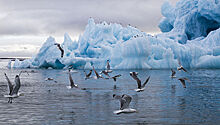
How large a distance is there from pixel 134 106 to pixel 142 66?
38.6 m

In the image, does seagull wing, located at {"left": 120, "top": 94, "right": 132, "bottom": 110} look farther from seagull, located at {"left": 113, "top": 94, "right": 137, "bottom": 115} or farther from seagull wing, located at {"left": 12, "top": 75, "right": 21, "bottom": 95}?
seagull wing, located at {"left": 12, "top": 75, "right": 21, "bottom": 95}

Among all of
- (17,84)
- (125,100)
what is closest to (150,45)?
(17,84)

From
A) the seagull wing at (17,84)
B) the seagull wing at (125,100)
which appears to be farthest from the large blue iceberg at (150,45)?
the seagull wing at (125,100)

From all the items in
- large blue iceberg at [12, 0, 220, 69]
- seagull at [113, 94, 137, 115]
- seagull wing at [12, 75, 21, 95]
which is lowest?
seagull at [113, 94, 137, 115]

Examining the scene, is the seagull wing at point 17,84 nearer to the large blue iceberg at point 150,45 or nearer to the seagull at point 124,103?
the seagull at point 124,103

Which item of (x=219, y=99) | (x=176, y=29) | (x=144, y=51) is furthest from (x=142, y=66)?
(x=219, y=99)

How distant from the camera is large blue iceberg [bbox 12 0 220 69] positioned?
5381 cm

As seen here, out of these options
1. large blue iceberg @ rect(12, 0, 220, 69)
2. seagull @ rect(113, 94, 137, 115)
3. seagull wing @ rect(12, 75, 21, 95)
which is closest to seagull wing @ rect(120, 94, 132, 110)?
seagull @ rect(113, 94, 137, 115)

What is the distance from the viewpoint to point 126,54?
5300 cm

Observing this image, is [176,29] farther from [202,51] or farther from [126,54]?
[126,54]

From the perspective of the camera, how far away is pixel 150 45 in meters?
53.9

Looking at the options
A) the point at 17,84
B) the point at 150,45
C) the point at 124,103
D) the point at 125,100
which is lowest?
the point at 124,103

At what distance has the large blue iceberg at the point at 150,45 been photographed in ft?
177

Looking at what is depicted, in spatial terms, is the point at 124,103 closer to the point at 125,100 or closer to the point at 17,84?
the point at 125,100
